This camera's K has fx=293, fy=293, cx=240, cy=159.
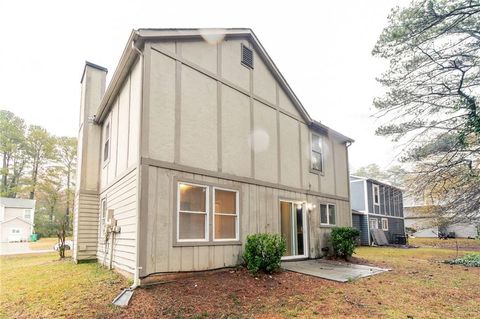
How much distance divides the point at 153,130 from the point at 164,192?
147cm

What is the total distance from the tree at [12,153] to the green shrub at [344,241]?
32.5 meters

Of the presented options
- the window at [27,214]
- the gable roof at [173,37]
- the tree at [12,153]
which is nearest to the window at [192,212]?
the gable roof at [173,37]

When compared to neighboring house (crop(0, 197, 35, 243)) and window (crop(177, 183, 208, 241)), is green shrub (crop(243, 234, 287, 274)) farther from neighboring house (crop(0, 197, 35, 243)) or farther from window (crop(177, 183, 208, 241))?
neighboring house (crop(0, 197, 35, 243))

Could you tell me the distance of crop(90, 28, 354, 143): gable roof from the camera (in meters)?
7.09

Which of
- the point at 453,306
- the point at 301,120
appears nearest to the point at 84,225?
the point at 301,120

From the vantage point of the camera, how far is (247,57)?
1008cm

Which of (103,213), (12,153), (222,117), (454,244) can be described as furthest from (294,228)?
(12,153)

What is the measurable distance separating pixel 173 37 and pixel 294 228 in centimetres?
762

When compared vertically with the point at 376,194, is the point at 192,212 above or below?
below

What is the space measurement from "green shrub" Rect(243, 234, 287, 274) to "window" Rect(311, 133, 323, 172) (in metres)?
5.40

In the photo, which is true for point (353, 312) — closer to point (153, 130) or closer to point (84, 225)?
point (153, 130)

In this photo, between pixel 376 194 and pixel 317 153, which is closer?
pixel 317 153

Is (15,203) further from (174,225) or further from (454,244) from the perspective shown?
(454,244)

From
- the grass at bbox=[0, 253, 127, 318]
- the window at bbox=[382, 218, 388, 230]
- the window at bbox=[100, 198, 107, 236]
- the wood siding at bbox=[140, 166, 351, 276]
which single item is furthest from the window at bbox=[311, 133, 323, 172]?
the window at bbox=[382, 218, 388, 230]
